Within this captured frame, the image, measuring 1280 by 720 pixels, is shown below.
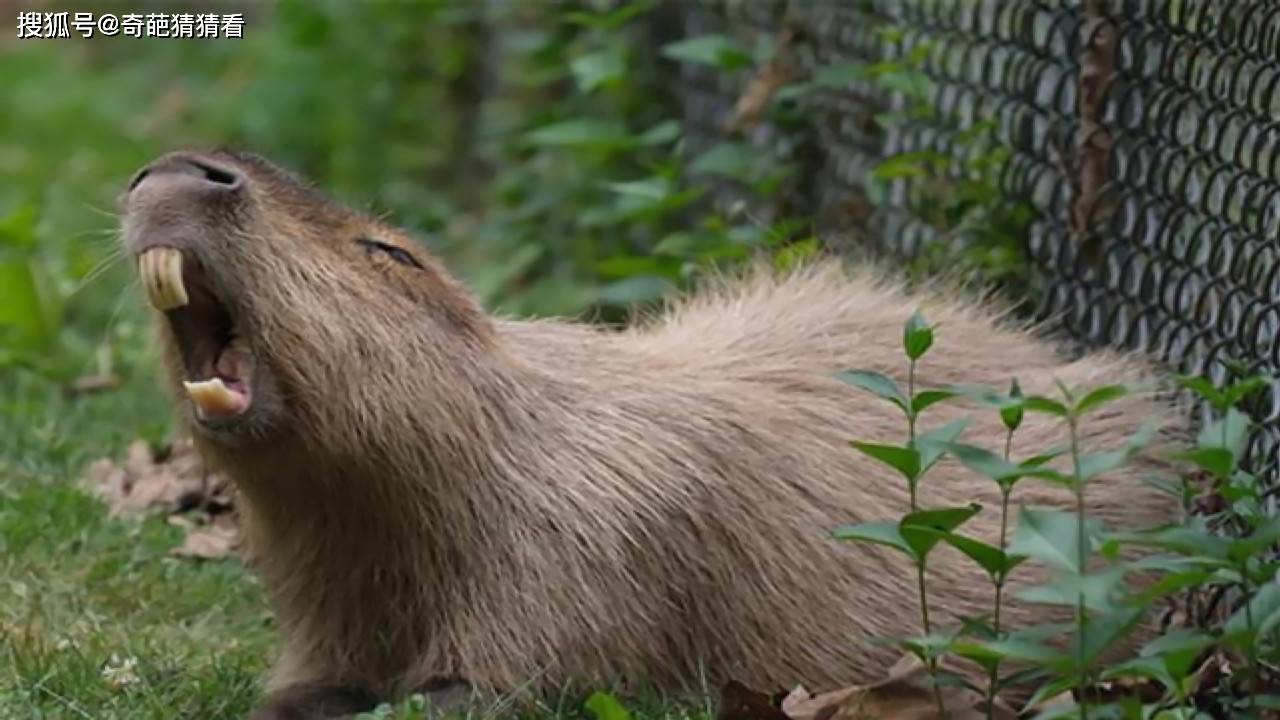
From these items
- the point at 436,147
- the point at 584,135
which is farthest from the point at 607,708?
the point at 436,147

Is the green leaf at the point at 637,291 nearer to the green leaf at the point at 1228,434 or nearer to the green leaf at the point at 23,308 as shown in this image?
the green leaf at the point at 23,308

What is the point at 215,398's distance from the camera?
3.30m

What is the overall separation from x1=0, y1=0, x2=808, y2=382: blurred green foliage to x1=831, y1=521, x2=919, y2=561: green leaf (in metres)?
2.16

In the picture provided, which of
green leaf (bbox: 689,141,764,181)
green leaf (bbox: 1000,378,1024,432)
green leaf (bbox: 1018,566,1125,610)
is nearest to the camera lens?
green leaf (bbox: 1018,566,1125,610)

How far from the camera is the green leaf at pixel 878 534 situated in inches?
119

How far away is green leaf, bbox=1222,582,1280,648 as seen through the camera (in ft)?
9.07

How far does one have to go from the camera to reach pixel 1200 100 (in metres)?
4.15

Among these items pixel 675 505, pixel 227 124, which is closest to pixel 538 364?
pixel 675 505

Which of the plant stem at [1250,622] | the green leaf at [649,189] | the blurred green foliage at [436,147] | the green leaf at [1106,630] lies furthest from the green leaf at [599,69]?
the green leaf at [1106,630]

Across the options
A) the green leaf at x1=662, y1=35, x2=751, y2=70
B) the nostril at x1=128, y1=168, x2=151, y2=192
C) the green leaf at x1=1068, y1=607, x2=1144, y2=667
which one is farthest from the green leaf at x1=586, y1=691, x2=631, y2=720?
the green leaf at x1=662, y1=35, x2=751, y2=70

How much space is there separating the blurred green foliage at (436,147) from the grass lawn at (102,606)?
39 cm

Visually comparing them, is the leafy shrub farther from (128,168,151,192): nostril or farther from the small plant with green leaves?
(128,168,151,192): nostril

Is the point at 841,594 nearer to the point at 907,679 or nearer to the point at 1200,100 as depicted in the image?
the point at 907,679

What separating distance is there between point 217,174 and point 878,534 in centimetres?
102
